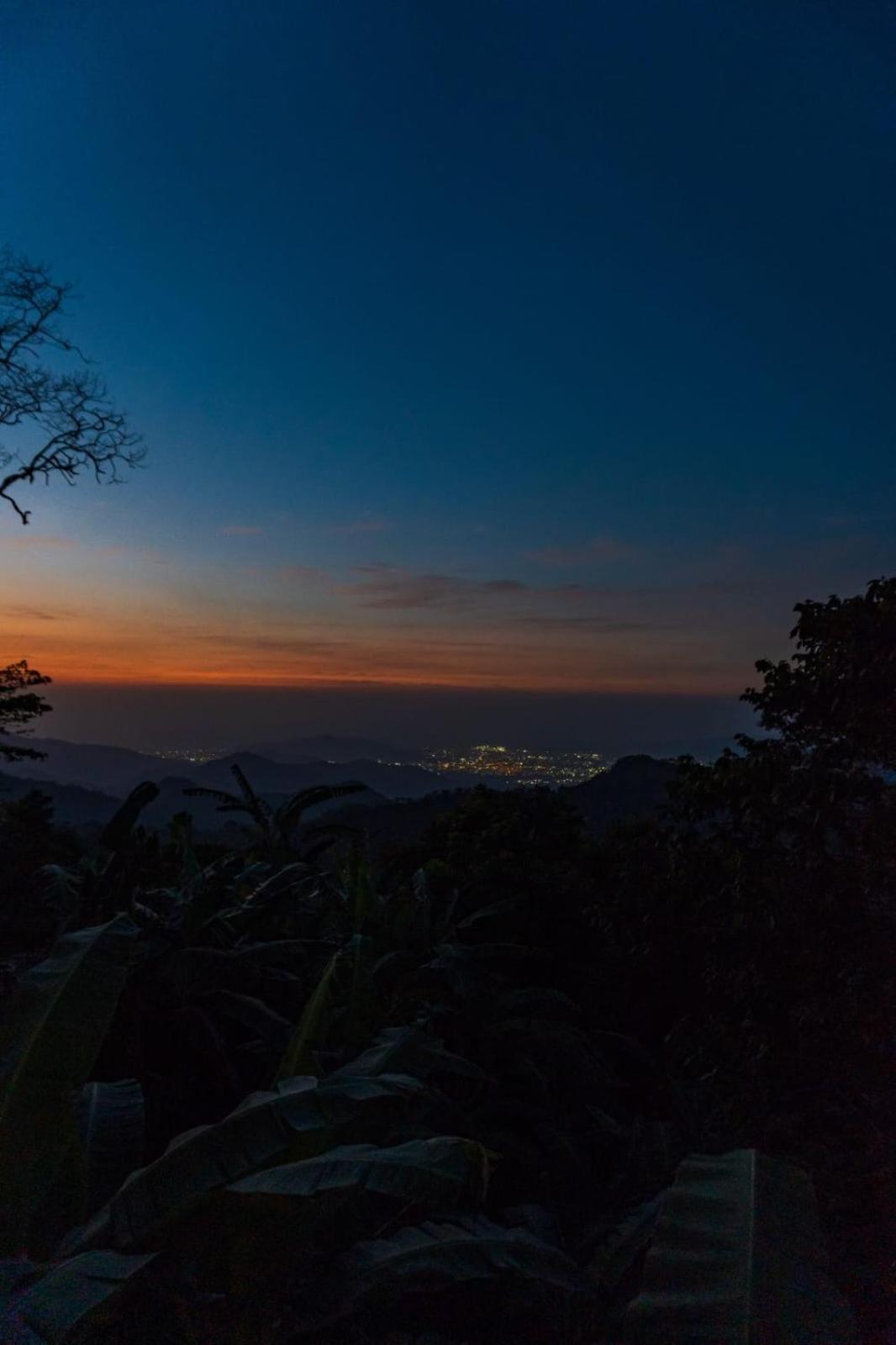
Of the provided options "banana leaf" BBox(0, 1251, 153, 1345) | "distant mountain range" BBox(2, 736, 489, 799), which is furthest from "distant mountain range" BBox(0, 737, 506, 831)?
"banana leaf" BBox(0, 1251, 153, 1345)

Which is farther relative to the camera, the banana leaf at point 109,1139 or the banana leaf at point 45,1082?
the banana leaf at point 109,1139

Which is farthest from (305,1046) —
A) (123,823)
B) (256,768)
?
(256,768)

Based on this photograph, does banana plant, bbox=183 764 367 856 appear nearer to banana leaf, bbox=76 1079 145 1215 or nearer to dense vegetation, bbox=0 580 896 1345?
dense vegetation, bbox=0 580 896 1345

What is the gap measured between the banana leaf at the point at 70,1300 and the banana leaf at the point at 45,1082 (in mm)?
383

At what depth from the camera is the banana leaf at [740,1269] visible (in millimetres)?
2084

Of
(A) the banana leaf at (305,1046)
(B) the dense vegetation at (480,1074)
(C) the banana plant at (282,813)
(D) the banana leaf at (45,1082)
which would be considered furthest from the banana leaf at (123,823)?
(C) the banana plant at (282,813)

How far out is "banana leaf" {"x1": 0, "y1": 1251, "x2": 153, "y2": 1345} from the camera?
2.13 m

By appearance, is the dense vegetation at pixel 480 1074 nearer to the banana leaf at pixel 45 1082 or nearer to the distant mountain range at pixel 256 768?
the banana leaf at pixel 45 1082

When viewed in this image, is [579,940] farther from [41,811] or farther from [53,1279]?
[41,811]

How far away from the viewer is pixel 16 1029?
3.03 meters

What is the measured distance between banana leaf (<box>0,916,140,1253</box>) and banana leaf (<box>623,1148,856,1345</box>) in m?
1.83

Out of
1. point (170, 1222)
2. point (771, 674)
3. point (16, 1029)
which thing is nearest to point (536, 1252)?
point (170, 1222)

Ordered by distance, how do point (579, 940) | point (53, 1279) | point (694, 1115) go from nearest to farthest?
point (53, 1279) → point (694, 1115) → point (579, 940)

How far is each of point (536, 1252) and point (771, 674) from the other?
4396 millimetres
